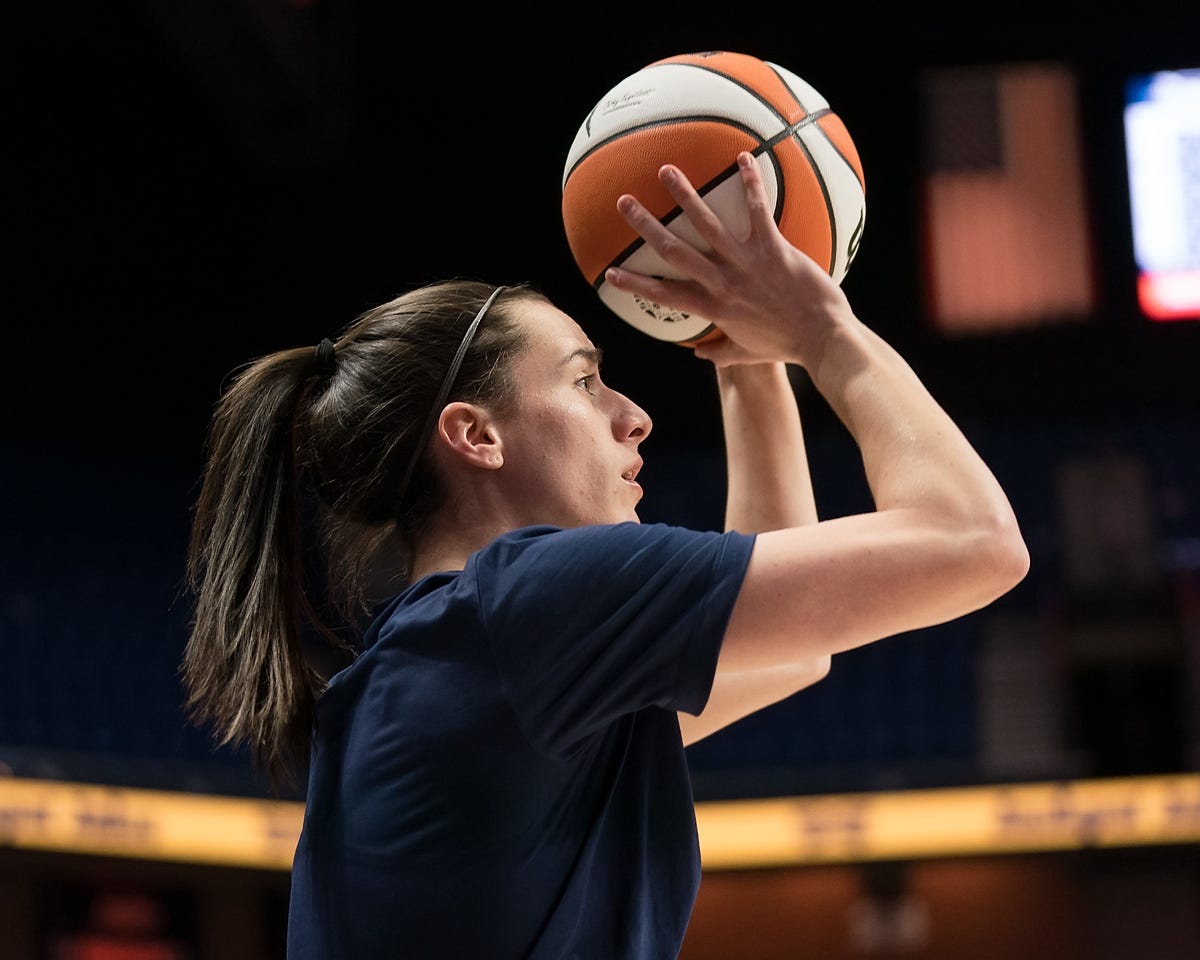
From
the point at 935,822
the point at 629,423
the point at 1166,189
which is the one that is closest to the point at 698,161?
the point at 629,423

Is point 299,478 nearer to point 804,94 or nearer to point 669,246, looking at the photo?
point 669,246

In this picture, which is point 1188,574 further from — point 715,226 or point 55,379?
point 715,226

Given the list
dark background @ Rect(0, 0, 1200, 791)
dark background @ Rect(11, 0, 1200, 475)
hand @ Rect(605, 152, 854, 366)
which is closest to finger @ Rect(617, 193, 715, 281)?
hand @ Rect(605, 152, 854, 366)

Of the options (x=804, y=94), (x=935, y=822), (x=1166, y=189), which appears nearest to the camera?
(x=804, y=94)

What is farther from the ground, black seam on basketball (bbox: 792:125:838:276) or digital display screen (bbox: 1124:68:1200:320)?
black seam on basketball (bbox: 792:125:838:276)

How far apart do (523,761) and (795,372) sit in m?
7.06

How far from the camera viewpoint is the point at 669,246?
146 cm

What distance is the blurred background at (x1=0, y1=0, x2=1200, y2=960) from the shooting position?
23.1ft

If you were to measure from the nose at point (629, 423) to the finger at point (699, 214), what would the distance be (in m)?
0.20

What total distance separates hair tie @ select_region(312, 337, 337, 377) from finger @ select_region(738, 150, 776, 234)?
0.49m

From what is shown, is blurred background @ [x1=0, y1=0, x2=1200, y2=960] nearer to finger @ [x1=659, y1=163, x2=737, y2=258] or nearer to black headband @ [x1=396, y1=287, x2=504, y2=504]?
black headband @ [x1=396, y1=287, x2=504, y2=504]

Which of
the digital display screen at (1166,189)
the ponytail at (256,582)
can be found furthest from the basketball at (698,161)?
the digital display screen at (1166,189)

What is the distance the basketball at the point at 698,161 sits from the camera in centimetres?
162

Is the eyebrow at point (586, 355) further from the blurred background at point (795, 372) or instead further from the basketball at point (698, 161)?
the blurred background at point (795, 372)
